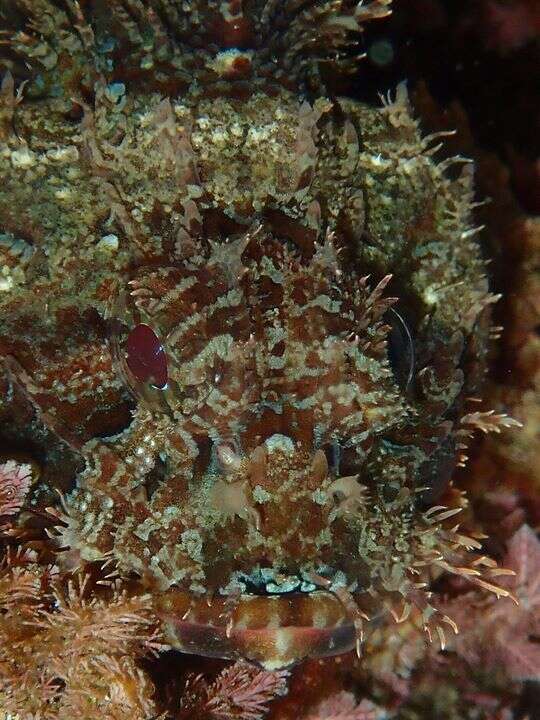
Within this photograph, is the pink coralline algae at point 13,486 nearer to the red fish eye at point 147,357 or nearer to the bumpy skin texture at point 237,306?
the bumpy skin texture at point 237,306

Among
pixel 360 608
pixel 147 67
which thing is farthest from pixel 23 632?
pixel 147 67

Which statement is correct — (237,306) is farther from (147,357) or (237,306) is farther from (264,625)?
(264,625)

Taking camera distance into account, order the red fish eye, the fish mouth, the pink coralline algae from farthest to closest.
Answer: the pink coralline algae → the red fish eye → the fish mouth

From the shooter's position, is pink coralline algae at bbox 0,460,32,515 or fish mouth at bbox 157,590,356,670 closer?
fish mouth at bbox 157,590,356,670

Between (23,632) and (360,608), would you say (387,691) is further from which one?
(23,632)

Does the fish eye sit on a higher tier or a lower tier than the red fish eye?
lower

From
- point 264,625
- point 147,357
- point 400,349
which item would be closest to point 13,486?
point 147,357

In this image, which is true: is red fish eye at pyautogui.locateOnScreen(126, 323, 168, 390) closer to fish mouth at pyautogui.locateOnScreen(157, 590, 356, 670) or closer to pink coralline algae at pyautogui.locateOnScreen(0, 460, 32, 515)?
pink coralline algae at pyautogui.locateOnScreen(0, 460, 32, 515)

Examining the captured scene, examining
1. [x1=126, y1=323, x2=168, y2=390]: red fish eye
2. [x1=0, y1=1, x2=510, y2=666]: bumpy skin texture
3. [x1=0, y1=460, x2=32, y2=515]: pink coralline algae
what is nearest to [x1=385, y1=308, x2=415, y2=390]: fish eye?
[x1=0, y1=1, x2=510, y2=666]: bumpy skin texture
